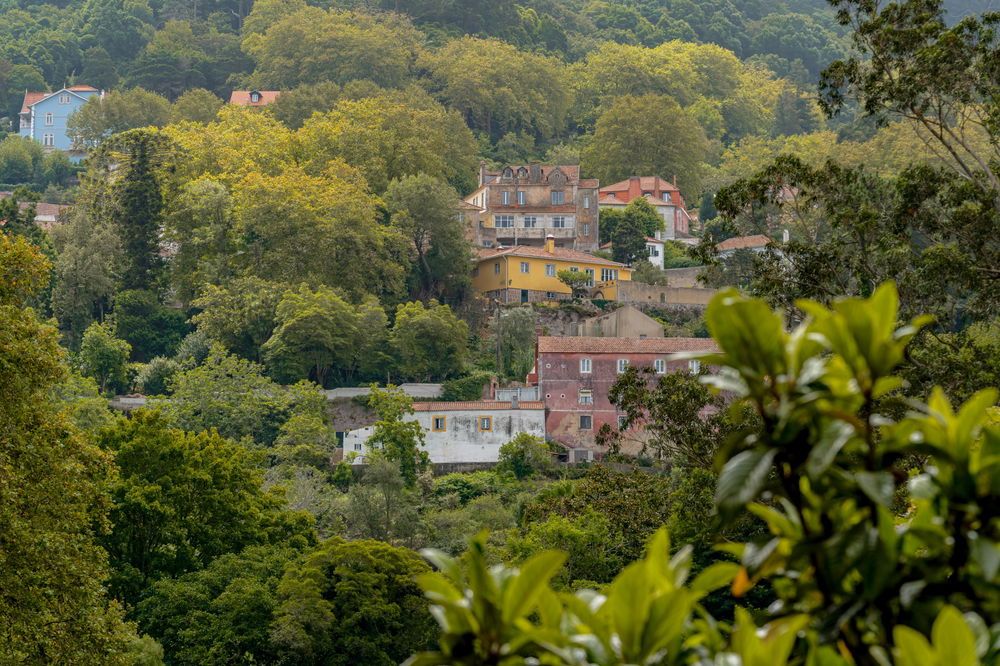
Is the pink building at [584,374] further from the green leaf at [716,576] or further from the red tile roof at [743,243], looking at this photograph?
the green leaf at [716,576]

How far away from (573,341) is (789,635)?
178ft

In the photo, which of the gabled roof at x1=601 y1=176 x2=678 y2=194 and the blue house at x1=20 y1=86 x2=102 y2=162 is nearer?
the gabled roof at x1=601 y1=176 x2=678 y2=194

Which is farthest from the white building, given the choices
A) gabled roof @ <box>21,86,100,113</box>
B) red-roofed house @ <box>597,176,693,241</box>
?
gabled roof @ <box>21,86,100,113</box>

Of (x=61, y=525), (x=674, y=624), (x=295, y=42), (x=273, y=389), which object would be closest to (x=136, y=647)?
(x=61, y=525)

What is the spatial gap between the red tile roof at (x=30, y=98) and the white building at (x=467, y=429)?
67401mm

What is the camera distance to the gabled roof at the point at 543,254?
2685 inches

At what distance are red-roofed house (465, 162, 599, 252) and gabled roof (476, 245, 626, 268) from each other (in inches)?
174

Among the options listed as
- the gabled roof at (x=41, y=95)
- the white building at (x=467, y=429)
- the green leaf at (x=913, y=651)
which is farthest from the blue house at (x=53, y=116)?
the green leaf at (x=913, y=651)

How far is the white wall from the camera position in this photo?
54125 mm

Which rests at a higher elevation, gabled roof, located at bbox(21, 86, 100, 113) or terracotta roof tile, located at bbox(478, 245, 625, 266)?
gabled roof, located at bbox(21, 86, 100, 113)

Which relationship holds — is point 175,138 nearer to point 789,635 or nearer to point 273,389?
point 273,389

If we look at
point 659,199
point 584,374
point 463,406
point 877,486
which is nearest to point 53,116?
point 659,199

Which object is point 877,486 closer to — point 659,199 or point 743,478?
point 743,478

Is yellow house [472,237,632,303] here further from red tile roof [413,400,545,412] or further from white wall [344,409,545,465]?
white wall [344,409,545,465]
